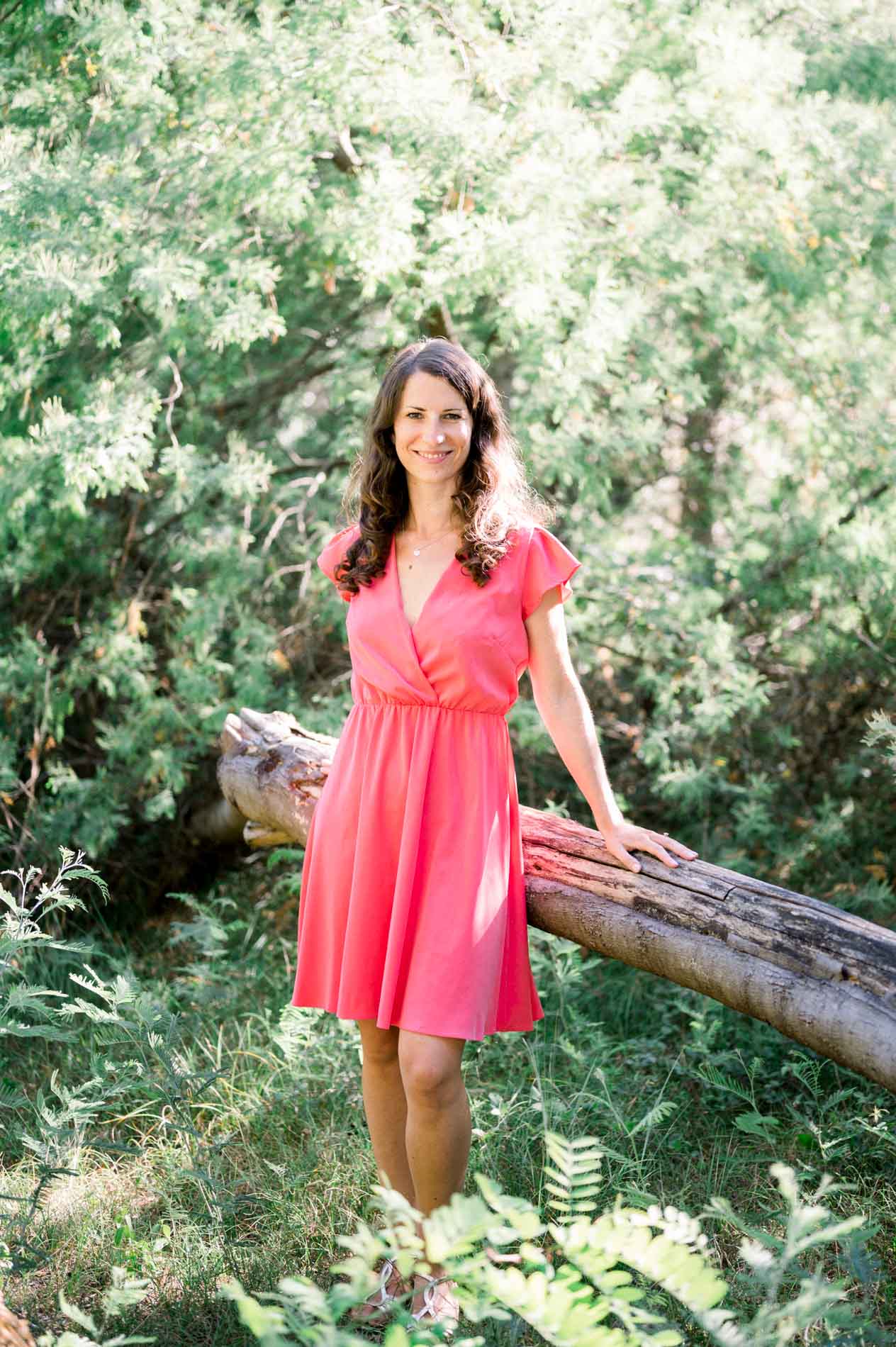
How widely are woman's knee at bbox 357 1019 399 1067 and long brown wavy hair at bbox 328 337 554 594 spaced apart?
3.60ft

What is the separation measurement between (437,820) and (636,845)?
491 millimetres

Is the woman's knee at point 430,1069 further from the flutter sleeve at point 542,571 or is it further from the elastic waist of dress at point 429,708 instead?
the flutter sleeve at point 542,571

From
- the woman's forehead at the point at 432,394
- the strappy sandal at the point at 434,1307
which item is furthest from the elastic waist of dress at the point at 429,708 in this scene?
the strappy sandal at the point at 434,1307

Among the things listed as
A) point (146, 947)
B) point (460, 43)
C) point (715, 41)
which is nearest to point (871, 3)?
point (715, 41)

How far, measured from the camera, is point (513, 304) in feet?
13.5

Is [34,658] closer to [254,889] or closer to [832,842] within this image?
[254,889]

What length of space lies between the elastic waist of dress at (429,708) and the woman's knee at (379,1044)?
77cm

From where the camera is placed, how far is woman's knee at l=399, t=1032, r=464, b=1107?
260cm

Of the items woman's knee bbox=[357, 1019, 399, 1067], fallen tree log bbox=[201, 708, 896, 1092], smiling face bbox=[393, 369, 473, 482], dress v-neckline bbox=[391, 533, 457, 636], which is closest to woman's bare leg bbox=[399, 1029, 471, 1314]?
woman's knee bbox=[357, 1019, 399, 1067]

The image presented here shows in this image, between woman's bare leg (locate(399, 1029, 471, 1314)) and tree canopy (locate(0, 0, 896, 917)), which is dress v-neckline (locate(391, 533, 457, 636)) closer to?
woman's bare leg (locate(399, 1029, 471, 1314))

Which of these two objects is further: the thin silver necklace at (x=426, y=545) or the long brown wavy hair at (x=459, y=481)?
the thin silver necklace at (x=426, y=545)

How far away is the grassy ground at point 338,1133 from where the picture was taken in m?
2.90

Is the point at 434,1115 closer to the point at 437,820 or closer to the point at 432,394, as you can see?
the point at 437,820

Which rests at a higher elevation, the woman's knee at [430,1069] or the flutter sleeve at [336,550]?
the flutter sleeve at [336,550]
